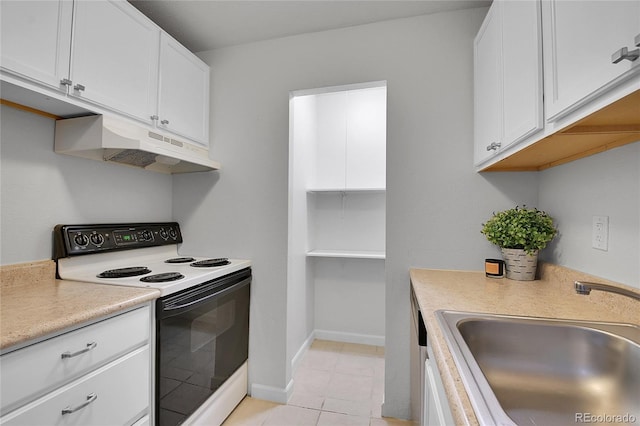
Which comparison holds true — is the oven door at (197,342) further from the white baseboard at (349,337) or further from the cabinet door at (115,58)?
the white baseboard at (349,337)

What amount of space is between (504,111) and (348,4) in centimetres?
114

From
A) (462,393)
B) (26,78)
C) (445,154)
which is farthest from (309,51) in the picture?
(462,393)

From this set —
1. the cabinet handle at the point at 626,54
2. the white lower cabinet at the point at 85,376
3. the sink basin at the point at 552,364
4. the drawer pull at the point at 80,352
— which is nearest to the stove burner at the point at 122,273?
the white lower cabinet at the point at 85,376

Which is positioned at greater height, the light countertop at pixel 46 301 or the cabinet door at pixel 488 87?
the cabinet door at pixel 488 87

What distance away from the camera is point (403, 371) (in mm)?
1821

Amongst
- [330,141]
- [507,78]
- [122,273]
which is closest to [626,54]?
[507,78]

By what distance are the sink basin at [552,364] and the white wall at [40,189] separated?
1827 millimetres

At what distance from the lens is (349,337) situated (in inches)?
115

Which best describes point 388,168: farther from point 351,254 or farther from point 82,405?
point 82,405

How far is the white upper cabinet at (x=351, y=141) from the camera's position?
283 cm

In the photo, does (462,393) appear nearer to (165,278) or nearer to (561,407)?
(561,407)
